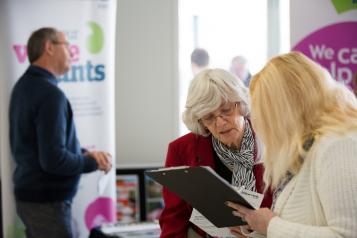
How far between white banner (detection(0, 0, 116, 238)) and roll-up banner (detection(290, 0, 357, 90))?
151 centimetres

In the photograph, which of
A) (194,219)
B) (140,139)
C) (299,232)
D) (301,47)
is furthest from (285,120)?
(140,139)

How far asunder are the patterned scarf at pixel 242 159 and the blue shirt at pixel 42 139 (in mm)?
1561

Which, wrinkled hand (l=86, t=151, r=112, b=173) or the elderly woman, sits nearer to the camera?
the elderly woman

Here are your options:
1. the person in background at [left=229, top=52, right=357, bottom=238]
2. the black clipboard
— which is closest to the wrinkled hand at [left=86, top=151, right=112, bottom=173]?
the black clipboard

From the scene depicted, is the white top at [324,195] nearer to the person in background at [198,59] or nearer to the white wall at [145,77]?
the white wall at [145,77]

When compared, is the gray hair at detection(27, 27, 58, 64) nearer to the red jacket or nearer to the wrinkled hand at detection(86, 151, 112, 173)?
the wrinkled hand at detection(86, 151, 112, 173)

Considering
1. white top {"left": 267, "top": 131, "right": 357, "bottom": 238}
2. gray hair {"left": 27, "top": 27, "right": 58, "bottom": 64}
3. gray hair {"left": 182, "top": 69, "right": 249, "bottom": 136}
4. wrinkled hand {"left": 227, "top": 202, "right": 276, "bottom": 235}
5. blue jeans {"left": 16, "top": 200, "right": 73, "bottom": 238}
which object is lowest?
blue jeans {"left": 16, "top": 200, "right": 73, "bottom": 238}

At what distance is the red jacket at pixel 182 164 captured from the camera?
82.7 inches

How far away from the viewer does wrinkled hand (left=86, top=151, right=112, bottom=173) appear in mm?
3709

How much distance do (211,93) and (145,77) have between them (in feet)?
9.01

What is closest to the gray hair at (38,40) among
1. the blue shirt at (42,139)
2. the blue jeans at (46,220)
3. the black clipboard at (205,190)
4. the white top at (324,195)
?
the blue shirt at (42,139)

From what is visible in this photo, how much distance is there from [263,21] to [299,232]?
3.91 m

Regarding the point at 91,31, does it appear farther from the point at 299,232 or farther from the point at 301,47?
the point at 299,232

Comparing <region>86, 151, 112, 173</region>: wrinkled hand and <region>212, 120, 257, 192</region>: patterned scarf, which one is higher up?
<region>212, 120, 257, 192</region>: patterned scarf
